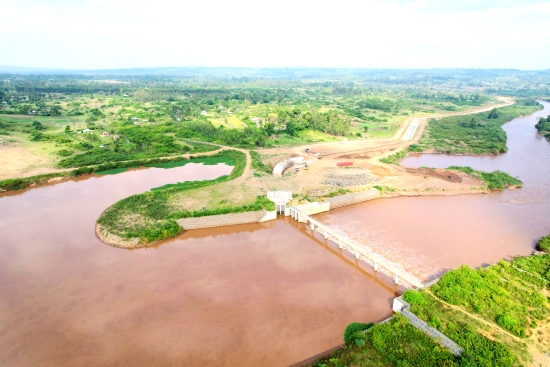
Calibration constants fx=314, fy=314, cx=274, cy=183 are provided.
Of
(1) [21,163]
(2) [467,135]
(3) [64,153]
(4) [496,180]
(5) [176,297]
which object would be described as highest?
(3) [64,153]

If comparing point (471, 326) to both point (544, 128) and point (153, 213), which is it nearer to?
point (153, 213)

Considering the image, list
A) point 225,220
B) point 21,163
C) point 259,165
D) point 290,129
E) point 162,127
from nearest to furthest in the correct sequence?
point 225,220, point 21,163, point 259,165, point 290,129, point 162,127

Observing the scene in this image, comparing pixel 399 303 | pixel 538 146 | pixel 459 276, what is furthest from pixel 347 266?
pixel 538 146

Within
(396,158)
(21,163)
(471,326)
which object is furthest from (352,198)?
(21,163)

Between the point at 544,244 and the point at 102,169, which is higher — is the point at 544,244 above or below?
below

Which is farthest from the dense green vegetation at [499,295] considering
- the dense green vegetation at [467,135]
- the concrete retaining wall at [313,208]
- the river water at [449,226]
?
the dense green vegetation at [467,135]

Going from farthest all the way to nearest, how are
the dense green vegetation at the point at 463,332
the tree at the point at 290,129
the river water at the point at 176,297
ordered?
the tree at the point at 290,129 < the river water at the point at 176,297 < the dense green vegetation at the point at 463,332

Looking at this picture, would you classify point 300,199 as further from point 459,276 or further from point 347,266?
point 459,276

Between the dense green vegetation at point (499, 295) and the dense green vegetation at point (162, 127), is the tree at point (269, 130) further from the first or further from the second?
the dense green vegetation at point (499, 295)
